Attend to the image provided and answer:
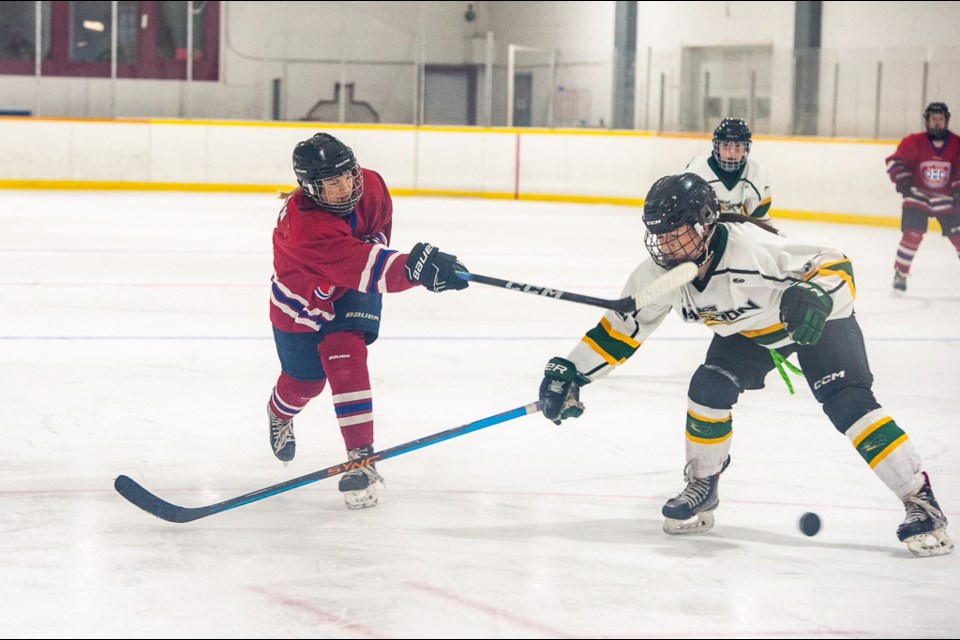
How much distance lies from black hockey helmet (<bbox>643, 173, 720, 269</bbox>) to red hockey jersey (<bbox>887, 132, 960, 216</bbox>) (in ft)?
19.4

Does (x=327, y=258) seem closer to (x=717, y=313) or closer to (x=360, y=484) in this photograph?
(x=360, y=484)

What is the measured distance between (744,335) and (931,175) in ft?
19.1

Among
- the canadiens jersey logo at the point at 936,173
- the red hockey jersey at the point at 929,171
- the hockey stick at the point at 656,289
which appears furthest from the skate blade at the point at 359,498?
the canadiens jersey logo at the point at 936,173

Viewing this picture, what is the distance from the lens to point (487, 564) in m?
2.81

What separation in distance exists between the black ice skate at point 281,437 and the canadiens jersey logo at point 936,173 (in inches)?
230

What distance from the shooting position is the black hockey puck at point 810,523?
2996 millimetres

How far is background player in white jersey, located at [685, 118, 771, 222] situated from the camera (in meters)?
5.71

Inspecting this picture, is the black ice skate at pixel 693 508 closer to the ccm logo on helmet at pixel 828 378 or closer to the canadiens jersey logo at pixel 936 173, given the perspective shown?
the ccm logo on helmet at pixel 828 378

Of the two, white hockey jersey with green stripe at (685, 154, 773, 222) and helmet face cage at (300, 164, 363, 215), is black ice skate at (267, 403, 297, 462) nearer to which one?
helmet face cage at (300, 164, 363, 215)

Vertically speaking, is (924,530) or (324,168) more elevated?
(324,168)

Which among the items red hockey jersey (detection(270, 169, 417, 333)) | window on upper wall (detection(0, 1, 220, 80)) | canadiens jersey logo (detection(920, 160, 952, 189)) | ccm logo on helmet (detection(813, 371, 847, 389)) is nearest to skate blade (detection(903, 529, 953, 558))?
ccm logo on helmet (detection(813, 371, 847, 389))

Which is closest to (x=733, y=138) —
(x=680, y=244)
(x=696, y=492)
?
(x=696, y=492)

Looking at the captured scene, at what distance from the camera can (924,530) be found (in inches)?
112

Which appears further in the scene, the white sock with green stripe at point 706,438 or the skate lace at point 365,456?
the skate lace at point 365,456
